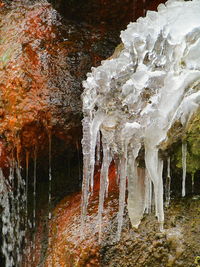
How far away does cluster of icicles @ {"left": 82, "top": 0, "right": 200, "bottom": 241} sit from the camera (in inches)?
119

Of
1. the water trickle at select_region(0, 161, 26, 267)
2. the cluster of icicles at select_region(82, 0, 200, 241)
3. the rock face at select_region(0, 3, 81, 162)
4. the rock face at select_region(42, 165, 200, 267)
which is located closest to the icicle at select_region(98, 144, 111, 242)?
the cluster of icicles at select_region(82, 0, 200, 241)

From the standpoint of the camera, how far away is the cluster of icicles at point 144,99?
3012 millimetres

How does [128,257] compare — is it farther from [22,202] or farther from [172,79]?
[22,202]

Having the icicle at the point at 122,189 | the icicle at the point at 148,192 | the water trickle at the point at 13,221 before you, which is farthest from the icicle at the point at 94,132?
the water trickle at the point at 13,221

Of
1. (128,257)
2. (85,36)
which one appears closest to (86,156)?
(128,257)

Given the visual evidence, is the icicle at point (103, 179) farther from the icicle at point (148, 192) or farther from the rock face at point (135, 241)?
the icicle at point (148, 192)

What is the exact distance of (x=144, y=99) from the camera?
3.22m

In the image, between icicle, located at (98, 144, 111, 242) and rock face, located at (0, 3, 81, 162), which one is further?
rock face, located at (0, 3, 81, 162)

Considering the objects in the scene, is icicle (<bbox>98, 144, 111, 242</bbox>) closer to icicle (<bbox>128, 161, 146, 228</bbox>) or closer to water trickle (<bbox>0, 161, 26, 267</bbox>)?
icicle (<bbox>128, 161, 146, 228</bbox>)

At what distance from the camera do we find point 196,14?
3408mm

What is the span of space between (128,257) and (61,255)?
2.14ft

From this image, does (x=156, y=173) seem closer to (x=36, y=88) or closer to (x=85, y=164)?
(x=85, y=164)

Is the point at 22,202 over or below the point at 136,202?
below

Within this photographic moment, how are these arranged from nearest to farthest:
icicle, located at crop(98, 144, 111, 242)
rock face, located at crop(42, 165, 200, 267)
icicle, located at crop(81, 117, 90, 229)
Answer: rock face, located at crop(42, 165, 200, 267)
icicle, located at crop(98, 144, 111, 242)
icicle, located at crop(81, 117, 90, 229)
